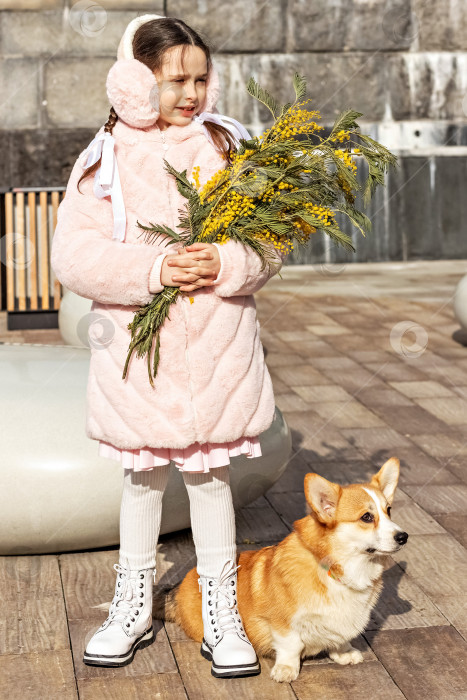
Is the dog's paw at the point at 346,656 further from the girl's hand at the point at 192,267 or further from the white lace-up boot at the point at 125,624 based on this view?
the girl's hand at the point at 192,267

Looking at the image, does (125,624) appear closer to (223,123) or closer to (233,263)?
(233,263)

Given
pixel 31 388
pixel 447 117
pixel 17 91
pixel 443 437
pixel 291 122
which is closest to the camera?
pixel 291 122

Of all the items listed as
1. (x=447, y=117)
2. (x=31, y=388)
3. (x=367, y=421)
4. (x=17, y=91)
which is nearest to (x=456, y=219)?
(x=447, y=117)

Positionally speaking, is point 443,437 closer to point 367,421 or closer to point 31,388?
point 367,421

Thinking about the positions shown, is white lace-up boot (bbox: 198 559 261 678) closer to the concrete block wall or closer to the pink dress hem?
the pink dress hem

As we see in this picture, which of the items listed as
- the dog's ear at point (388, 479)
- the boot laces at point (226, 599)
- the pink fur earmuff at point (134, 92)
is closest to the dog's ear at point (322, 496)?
the dog's ear at point (388, 479)

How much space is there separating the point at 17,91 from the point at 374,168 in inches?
417

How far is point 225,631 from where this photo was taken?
321cm

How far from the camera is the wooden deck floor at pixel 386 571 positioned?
3.13 metres

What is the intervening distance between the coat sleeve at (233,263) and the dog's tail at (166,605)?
3.79ft

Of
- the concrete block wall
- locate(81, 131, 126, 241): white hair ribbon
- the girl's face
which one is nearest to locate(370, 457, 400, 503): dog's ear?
locate(81, 131, 126, 241): white hair ribbon

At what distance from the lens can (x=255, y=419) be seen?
316cm

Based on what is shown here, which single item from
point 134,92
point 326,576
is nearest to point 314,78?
point 134,92

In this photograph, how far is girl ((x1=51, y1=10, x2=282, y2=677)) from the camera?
119 inches
